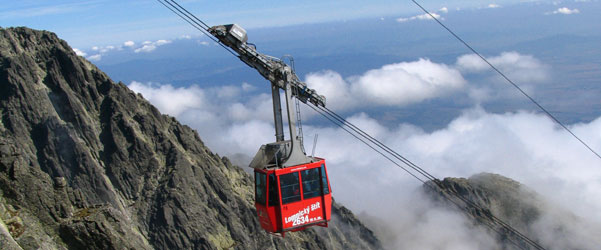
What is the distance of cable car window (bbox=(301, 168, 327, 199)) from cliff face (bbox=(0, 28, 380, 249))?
121181 millimetres

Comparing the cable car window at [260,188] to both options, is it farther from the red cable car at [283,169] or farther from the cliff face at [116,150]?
the cliff face at [116,150]

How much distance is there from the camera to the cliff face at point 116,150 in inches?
5876

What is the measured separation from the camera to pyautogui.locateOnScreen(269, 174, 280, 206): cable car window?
92.8 feet

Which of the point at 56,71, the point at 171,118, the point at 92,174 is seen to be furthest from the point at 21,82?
the point at 171,118

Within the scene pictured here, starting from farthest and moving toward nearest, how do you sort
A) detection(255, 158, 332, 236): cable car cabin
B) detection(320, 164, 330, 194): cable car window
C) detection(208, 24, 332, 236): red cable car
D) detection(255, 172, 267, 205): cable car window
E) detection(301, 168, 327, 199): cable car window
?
1. detection(320, 164, 330, 194): cable car window
2. detection(301, 168, 327, 199): cable car window
3. detection(255, 172, 267, 205): cable car window
4. detection(255, 158, 332, 236): cable car cabin
5. detection(208, 24, 332, 236): red cable car

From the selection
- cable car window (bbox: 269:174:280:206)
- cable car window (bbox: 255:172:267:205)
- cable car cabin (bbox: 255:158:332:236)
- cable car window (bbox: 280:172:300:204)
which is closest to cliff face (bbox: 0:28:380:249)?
cable car window (bbox: 255:172:267:205)

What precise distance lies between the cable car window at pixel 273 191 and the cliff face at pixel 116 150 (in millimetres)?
121347

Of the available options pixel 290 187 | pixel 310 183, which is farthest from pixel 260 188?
pixel 310 183

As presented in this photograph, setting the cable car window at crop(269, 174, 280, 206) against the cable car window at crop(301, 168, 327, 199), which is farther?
the cable car window at crop(301, 168, 327, 199)

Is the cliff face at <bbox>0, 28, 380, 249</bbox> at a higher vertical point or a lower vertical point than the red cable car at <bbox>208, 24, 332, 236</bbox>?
higher

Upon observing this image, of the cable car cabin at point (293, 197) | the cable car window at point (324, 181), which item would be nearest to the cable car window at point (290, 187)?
the cable car cabin at point (293, 197)

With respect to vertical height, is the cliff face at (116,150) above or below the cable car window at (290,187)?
above

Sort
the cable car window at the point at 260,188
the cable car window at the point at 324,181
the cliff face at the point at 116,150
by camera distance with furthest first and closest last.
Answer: the cliff face at the point at 116,150 < the cable car window at the point at 324,181 < the cable car window at the point at 260,188

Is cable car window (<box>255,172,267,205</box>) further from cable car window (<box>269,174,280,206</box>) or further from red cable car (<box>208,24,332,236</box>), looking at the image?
cable car window (<box>269,174,280,206</box>)
